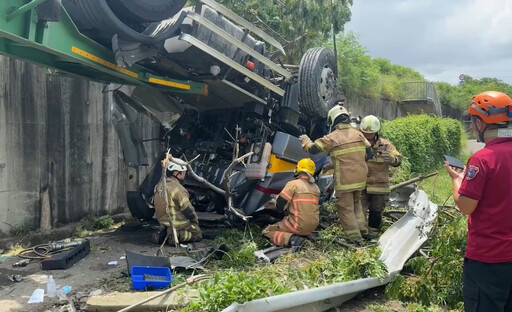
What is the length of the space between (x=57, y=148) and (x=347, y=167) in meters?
3.73

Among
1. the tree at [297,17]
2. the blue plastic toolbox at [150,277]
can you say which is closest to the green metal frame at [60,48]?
the blue plastic toolbox at [150,277]

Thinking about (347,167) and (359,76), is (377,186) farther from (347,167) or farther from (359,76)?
(359,76)

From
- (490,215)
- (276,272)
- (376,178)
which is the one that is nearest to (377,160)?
(376,178)

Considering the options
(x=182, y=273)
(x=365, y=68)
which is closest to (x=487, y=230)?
(x=182, y=273)

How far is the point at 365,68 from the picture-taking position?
53.7ft

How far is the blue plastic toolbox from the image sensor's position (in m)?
3.79

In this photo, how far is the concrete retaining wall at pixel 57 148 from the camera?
562 cm

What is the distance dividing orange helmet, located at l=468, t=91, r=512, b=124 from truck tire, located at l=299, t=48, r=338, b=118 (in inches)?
138

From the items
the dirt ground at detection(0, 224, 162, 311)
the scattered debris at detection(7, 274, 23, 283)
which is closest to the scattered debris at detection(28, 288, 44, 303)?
the dirt ground at detection(0, 224, 162, 311)

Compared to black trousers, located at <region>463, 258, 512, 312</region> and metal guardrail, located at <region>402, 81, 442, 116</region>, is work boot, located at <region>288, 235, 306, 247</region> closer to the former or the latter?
black trousers, located at <region>463, 258, 512, 312</region>

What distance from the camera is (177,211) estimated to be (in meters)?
5.32

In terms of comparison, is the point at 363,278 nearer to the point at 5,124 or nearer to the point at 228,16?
the point at 228,16

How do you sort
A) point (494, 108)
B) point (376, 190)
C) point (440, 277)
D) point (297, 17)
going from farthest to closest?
point (297, 17), point (376, 190), point (440, 277), point (494, 108)

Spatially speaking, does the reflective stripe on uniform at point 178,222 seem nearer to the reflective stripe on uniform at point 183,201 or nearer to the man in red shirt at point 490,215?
the reflective stripe on uniform at point 183,201
